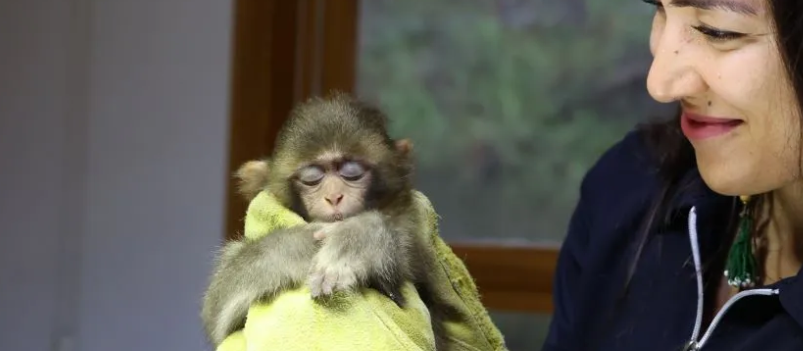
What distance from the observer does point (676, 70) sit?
1.27 m

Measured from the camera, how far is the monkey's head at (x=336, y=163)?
141 cm

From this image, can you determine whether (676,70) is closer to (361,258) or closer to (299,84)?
(361,258)

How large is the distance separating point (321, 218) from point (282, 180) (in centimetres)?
11

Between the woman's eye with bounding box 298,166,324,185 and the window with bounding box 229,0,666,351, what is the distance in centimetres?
116

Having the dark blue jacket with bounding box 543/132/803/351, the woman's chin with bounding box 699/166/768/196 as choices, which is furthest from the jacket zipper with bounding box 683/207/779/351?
the woman's chin with bounding box 699/166/768/196

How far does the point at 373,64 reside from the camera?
268cm

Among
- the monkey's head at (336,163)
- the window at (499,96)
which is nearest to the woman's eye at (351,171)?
the monkey's head at (336,163)

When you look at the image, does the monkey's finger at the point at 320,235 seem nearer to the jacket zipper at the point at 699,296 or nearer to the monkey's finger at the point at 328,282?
the monkey's finger at the point at 328,282

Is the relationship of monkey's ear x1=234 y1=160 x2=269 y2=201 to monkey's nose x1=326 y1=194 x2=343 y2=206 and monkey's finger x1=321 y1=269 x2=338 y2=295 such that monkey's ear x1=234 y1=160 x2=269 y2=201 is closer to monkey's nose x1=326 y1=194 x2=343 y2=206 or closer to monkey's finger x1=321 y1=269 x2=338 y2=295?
monkey's nose x1=326 y1=194 x2=343 y2=206

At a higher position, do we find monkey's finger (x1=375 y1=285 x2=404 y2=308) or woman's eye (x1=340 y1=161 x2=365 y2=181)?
woman's eye (x1=340 y1=161 x2=365 y2=181)

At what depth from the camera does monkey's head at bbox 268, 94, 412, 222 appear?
4.64 feet

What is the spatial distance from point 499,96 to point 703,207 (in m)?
1.30

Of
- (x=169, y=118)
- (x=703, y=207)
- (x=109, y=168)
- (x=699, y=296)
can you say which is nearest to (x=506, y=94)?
(x=169, y=118)

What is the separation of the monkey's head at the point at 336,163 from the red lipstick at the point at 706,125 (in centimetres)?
38
